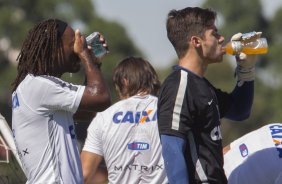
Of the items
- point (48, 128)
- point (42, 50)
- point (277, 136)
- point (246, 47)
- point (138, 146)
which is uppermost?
point (42, 50)

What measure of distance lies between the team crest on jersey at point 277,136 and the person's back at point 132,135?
892mm

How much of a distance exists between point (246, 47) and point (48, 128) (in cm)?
131

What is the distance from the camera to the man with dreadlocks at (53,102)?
239 inches

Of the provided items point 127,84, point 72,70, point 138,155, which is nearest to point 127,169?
point 138,155

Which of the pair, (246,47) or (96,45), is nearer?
(246,47)

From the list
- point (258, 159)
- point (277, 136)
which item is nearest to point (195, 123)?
point (258, 159)

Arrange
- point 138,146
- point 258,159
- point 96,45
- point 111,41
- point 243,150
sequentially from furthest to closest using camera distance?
point 111,41, point 138,146, point 243,150, point 258,159, point 96,45

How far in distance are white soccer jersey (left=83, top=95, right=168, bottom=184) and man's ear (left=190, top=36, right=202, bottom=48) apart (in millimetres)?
1319

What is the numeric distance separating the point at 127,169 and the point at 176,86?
1537 mm

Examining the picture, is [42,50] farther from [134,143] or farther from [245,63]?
[134,143]

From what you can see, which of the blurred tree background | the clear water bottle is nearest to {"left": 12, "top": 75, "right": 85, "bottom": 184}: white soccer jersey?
the clear water bottle

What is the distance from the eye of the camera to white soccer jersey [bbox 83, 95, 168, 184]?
7445 millimetres

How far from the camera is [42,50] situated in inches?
Result: 245

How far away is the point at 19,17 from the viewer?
55.6 metres
